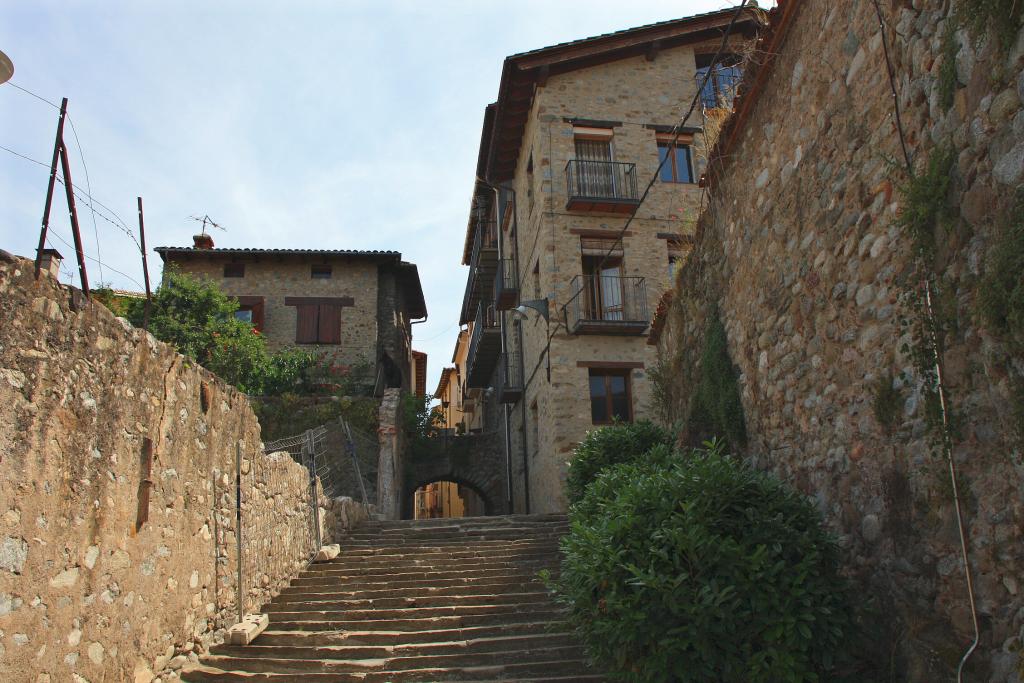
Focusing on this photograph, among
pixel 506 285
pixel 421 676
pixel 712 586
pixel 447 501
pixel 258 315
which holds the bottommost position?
pixel 447 501

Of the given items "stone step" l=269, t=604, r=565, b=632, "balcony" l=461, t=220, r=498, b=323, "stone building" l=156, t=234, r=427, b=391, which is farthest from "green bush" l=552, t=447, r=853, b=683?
"stone building" l=156, t=234, r=427, b=391

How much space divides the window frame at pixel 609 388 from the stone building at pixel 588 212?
0.02 meters

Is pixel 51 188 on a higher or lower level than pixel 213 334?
lower

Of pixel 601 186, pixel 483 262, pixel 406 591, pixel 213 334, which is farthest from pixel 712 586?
pixel 483 262

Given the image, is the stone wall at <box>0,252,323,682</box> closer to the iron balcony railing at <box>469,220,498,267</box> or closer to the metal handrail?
the metal handrail

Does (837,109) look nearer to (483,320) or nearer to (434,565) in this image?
(434,565)

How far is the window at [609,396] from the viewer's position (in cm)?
1447

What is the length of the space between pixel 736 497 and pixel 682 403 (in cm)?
383

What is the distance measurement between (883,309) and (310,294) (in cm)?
2039

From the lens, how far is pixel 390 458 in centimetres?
1758

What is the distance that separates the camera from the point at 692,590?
4.12 m

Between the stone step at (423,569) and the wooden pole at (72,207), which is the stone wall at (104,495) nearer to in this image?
the wooden pole at (72,207)

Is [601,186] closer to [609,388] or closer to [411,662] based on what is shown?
[609,388]

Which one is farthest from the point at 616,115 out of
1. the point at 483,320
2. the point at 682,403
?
the point at 682,403
